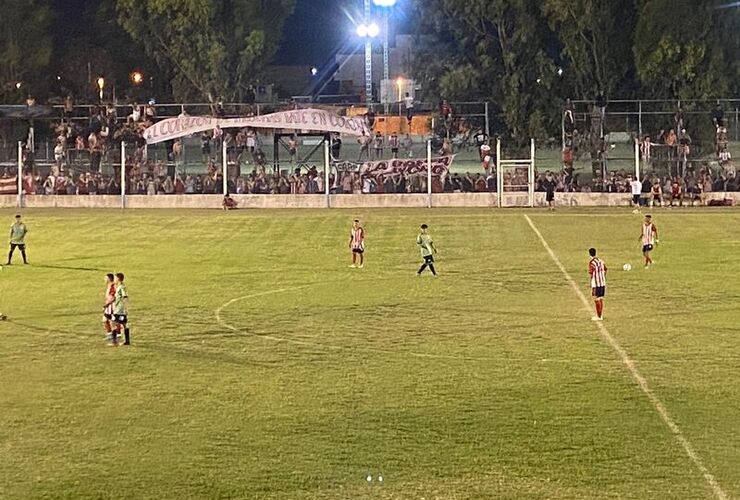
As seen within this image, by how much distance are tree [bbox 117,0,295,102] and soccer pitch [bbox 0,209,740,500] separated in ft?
144

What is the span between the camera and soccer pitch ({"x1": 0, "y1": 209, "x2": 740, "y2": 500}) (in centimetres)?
1277

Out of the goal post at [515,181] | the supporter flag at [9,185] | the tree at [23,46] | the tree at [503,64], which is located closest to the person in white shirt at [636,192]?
the goal post at [515,181]

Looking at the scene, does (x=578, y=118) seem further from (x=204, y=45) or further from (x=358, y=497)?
(x=358, y=497)

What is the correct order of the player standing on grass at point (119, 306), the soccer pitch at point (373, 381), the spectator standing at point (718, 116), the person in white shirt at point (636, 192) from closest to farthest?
the soccer pitch at point (373, 381), the player standing on grass at point (119, 306), the person in white shirt at point (636, 192), the spectator standing at point (718, 116)

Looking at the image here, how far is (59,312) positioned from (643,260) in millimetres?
17653

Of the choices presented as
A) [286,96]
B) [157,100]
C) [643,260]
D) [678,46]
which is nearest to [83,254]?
[643,260]

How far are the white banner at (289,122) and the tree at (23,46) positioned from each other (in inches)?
932

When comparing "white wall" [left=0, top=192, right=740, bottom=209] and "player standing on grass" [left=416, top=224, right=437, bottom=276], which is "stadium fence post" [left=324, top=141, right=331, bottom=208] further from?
"player standing on grass" [left=416, top=224, right=437, bottom=276]

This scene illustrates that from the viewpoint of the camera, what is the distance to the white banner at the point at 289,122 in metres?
60.0

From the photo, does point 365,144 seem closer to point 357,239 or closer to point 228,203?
point 228,203

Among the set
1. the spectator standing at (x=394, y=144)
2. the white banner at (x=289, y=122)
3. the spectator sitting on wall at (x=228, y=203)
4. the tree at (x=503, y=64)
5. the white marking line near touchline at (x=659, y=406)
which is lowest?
the white marking line near touchline at (x=659, y=406)

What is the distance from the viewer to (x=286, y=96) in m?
101

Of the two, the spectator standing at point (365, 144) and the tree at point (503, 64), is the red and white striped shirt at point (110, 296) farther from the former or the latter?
the tree at point (503, 64)

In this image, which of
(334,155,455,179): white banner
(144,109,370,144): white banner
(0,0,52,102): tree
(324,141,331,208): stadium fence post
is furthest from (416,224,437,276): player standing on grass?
(0,0,52,102): tree
